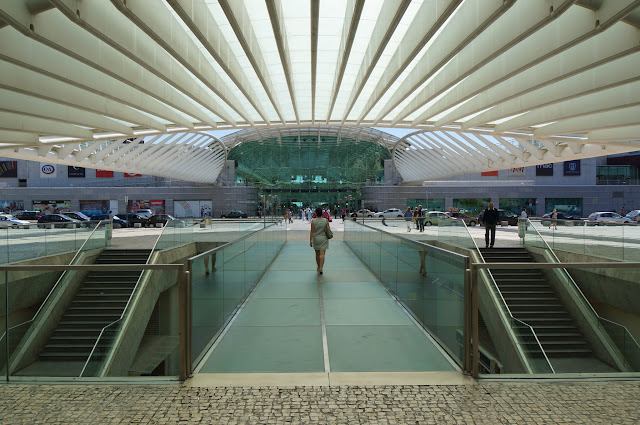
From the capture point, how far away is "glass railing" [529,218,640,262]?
11555 millimetres

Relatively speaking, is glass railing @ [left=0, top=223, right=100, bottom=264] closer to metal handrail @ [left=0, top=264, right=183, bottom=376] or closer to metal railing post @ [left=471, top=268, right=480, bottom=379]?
metal handrail @ [left=0, top=264, right=183, bottom=376]

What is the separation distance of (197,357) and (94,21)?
6.92 meters

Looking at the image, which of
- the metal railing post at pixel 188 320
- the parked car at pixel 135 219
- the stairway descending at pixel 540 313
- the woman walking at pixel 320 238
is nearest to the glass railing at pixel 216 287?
the metal railing post at pixel 188 320

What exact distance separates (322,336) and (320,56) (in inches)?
373

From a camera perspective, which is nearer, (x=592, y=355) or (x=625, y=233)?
(x=592, y=355)

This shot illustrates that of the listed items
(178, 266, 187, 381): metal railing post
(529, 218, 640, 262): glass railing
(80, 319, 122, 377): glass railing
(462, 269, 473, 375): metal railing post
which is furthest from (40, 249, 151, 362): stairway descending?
(529, 218, 640, 262): glass railing

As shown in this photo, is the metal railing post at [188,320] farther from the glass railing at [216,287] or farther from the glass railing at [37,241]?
the glass railing at [37,241]

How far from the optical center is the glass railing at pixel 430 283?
392 cm

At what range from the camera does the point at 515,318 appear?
5.34 meters

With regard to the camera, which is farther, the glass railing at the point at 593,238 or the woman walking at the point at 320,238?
the glass railing at the point at 593,238

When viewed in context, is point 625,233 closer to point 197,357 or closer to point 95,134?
point 197,357

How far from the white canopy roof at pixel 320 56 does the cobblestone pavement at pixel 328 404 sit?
630cm

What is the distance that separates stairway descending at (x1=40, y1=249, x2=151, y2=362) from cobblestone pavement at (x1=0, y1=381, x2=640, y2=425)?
34.4 inches

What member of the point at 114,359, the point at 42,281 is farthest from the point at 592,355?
the point at 42,281
